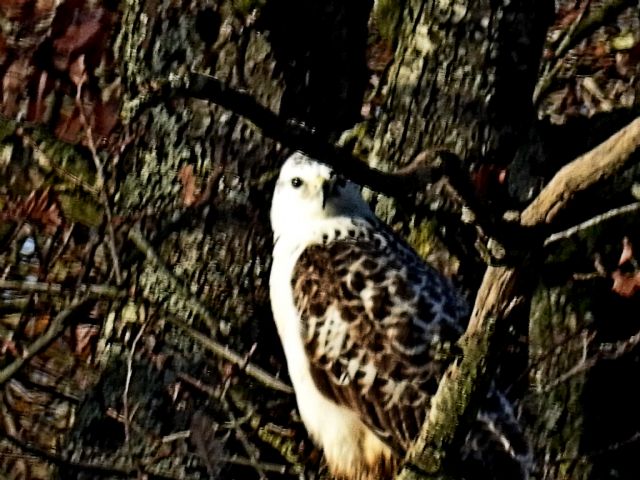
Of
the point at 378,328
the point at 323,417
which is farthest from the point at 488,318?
the point at 323,417

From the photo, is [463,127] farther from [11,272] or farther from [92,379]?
[11,272]

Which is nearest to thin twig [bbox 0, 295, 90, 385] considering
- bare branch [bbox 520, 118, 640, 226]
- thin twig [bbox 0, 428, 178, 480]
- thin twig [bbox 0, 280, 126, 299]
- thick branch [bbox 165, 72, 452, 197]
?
thin twig [bbox 0, 280, 126, 299]

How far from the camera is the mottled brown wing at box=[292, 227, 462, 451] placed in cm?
404

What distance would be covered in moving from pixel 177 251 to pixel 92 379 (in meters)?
0.61

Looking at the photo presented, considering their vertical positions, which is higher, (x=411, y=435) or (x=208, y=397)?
(x=208, y=397)

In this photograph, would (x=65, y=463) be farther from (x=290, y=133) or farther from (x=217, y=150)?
(x=217, y=150)

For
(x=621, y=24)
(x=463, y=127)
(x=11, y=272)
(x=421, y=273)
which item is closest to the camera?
(x=421, y=273)

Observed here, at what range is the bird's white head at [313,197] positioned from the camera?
4.49 meters

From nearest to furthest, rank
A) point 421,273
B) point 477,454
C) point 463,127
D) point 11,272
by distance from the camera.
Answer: point 477,454 < point 421,273 < point 463,127 < point 11,272

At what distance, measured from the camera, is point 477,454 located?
3.86 meters

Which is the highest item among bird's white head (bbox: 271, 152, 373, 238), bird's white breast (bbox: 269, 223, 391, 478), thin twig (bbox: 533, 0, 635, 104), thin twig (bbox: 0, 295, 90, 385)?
thin twig (bbox: 533, 0, 635, 104)

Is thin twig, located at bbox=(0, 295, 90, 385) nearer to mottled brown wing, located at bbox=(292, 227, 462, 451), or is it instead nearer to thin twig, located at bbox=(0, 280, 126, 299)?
thin twig, located at bbox=(0, 280, 126, 299)

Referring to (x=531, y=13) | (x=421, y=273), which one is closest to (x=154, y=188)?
(x=421, y=273)

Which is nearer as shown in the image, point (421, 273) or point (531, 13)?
point (421, 273)
